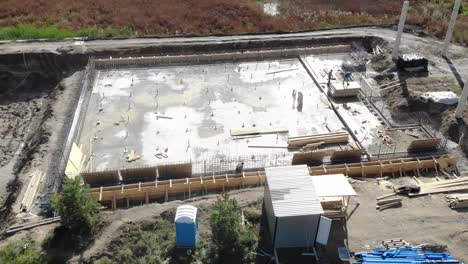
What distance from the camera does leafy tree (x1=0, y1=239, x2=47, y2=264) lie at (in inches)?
640

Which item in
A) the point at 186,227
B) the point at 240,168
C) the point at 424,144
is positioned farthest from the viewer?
the point at 424,144

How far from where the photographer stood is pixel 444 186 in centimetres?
2152

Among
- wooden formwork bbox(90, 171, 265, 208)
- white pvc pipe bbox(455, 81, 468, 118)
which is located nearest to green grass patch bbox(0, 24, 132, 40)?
wooden formwork bbox(90, 171, 265, 208)

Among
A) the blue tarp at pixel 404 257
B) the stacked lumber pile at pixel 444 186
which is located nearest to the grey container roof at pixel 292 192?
the blue tarp at pixel 404 257

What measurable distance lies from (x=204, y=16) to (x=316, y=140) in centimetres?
1926

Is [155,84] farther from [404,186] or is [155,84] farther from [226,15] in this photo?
[404,186]

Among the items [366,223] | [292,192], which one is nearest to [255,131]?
[292,192]

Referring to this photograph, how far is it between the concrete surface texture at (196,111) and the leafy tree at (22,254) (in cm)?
622

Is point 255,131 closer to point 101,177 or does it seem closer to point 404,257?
point 101,177

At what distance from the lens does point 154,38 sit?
3575 centimetres

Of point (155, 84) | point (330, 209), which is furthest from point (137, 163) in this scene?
point (330, 209)

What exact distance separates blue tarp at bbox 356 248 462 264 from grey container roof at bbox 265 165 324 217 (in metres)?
2.54

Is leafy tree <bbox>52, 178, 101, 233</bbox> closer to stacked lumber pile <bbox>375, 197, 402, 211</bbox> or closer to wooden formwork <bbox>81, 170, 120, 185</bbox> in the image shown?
wooden formwork <bbox>81, 170, 120, 185</bbox>

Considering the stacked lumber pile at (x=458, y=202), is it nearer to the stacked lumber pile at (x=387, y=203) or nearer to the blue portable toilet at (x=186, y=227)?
the stacked lumber pile at (x=387, y=203)
